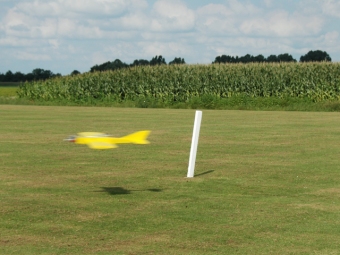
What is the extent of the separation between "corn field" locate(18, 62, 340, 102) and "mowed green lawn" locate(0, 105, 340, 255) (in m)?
25.9

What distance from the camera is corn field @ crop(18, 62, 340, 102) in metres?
46.2

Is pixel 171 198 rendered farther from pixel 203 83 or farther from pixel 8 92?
pixel 8 92

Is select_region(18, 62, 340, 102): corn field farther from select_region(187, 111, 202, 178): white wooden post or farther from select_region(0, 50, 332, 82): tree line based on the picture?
select_region(187, 111, 202, 178): white wooden post

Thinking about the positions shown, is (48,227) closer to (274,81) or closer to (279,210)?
(279,210)

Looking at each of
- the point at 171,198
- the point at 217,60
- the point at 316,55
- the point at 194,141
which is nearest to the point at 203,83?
the point at 217,60

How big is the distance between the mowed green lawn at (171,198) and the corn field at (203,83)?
85.1 ft

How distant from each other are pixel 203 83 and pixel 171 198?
3776 centimetres

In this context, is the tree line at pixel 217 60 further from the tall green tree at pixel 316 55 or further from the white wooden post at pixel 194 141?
the white wooden post at pixel 194 141

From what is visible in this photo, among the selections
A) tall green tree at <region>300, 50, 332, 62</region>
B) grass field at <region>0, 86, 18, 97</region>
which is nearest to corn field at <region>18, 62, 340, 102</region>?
grass field at <region>0, 86, 18, 97</region>

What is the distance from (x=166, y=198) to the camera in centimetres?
1075

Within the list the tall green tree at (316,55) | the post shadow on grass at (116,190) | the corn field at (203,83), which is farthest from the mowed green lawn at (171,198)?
the tall green tree at (316,55)

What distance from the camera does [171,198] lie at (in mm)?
10750

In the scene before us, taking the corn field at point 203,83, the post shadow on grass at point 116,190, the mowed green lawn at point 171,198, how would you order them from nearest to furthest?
the mowed green lawn at point 171,198, the post shadow on grass at point 116,190, the corn field at point 203,83

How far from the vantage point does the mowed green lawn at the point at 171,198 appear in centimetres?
786
